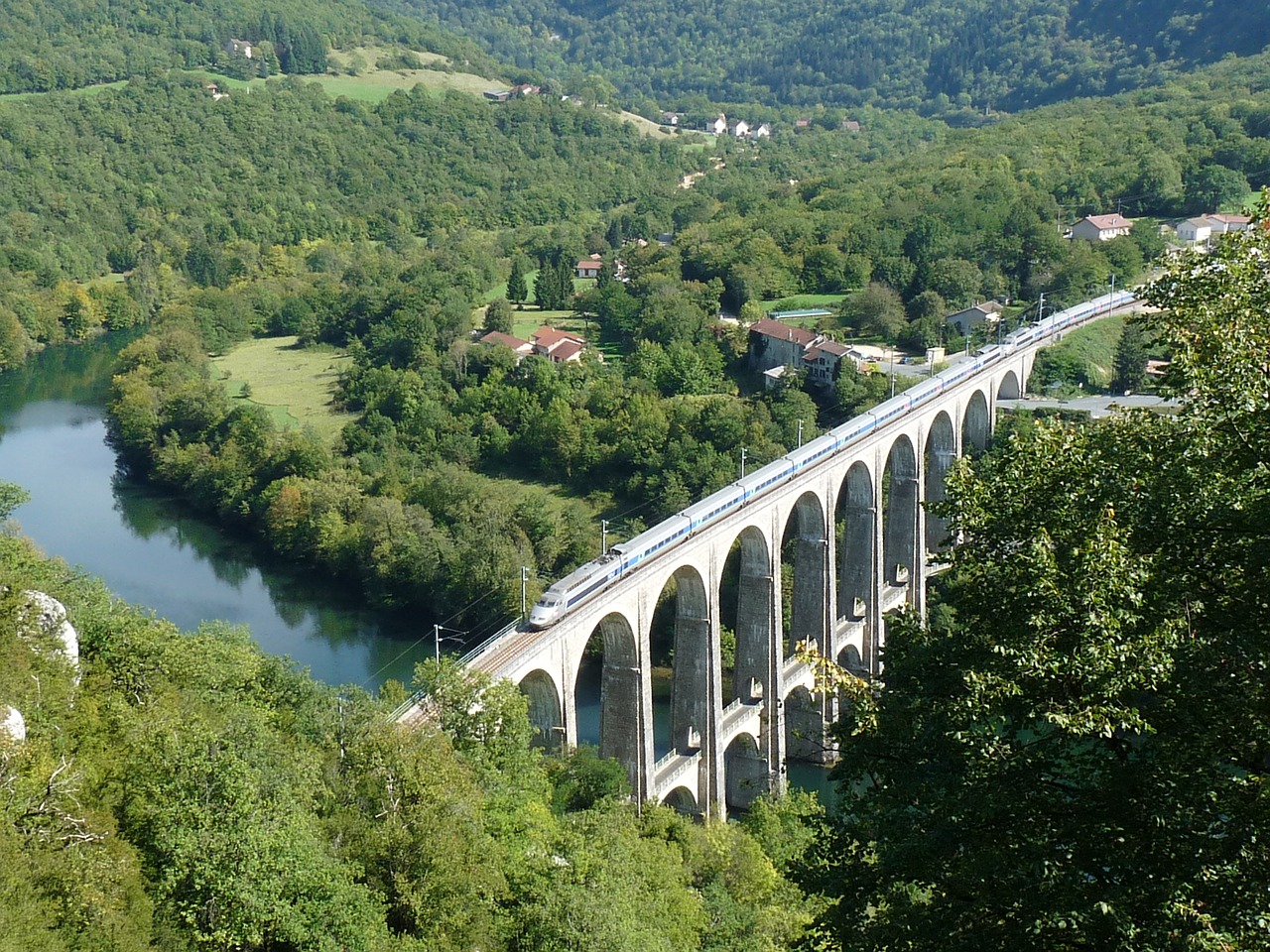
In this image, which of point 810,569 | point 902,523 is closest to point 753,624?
point 810,569

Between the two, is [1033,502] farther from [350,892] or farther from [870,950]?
[350,892]

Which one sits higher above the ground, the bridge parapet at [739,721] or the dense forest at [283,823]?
the dense forest at [283,823]

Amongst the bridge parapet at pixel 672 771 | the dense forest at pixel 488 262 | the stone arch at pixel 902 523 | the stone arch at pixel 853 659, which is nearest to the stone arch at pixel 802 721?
the stone arch at pixel 853 659

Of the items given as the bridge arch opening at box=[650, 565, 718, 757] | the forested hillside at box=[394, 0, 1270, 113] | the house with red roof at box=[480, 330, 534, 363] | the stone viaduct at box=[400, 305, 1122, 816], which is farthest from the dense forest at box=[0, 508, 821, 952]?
the forested hillside at box=[394, 0, 1270, 113]

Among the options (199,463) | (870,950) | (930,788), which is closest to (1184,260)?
(930,788)

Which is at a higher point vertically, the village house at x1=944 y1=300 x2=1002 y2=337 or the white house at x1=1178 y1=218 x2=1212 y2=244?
the white house at x1=1178 y1=218 x2=1212 y2=244

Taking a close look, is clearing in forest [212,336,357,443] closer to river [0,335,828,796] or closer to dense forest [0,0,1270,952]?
dense forest [0,0,1270,952]

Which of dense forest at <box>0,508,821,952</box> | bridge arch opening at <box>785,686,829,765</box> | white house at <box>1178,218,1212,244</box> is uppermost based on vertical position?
dense forest at <box>0,508,821,952</box>

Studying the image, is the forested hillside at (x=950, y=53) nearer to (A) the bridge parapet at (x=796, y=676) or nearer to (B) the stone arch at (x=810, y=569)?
(B) the stone arch at (x=810, y=569)
